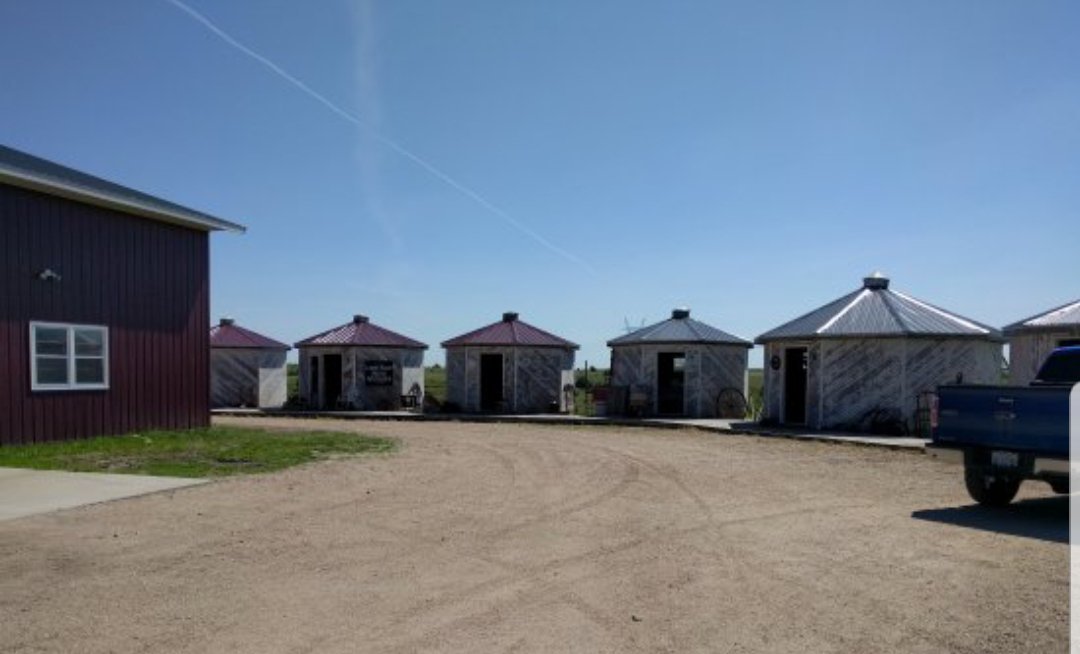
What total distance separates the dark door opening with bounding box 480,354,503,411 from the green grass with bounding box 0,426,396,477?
1067 cm

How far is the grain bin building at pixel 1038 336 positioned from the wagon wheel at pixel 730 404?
735 centimetres

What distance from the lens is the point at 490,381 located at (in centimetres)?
2978

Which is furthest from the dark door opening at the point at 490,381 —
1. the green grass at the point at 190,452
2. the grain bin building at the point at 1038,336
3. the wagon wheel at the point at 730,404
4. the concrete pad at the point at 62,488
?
the concrete pad at the point at 62,488

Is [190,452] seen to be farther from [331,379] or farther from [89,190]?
[331,379]

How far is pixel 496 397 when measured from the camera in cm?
2938

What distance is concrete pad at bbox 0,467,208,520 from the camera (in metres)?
8.79

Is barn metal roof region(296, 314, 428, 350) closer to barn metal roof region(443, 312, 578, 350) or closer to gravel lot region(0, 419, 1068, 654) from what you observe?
barn metal roof region(443, 312, 578, 350)

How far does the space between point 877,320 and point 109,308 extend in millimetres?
16783

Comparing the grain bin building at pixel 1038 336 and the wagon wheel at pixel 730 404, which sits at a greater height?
the grain bin building at pixel 1038 336

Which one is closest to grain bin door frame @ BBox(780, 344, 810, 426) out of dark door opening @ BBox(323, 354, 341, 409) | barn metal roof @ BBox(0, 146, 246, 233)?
barn metal roof @ BBox(0, 146, 246, 233)

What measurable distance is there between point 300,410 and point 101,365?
14.5 meters

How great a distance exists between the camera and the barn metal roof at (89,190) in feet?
46.6

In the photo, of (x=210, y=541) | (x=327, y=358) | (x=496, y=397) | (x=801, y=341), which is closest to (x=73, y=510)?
(x=210, y=541)

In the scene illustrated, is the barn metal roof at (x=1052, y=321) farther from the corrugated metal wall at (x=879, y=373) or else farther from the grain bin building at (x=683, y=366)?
the grain bin building at (x=683, y=366)
